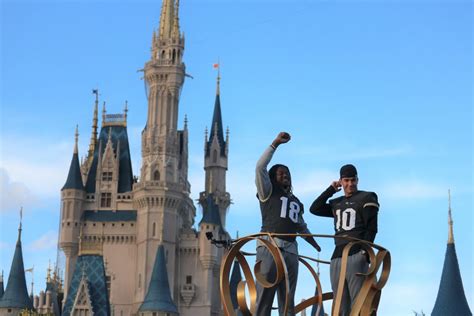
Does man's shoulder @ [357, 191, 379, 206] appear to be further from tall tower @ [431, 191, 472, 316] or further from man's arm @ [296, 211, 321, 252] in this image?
tall tower @ [431, 191, 472, 316]

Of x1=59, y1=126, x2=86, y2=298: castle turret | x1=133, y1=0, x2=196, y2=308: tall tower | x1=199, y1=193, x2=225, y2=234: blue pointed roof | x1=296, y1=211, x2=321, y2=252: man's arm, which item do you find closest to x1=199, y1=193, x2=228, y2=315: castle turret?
x1=199, y1=193, x2=225, y2=234: blue pointed roof

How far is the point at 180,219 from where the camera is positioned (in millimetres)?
69125

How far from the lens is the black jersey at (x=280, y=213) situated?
9.35 m

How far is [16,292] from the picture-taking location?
60.1 meters

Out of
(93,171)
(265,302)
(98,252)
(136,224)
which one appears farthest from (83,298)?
(265,302)

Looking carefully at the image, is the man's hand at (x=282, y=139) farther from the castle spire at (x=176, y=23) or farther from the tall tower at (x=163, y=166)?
the castle spire at (x=176, y=23)

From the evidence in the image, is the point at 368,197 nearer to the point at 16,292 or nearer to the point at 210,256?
the point at 16,292

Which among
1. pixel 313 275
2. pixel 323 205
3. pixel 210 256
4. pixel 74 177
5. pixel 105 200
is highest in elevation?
pixel 74 177

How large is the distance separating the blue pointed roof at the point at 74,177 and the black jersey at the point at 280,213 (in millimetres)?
61210

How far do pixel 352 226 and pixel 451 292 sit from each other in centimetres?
3663

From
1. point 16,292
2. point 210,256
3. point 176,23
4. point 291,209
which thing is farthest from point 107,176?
point 291,209

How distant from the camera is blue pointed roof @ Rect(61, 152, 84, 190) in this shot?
70000 millimetres

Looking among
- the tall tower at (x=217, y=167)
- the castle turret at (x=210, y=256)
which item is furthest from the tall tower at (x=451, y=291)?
the tall tower at (x=217, y=167)

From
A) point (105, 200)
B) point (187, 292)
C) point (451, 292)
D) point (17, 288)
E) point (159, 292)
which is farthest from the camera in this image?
point (105, 200)
